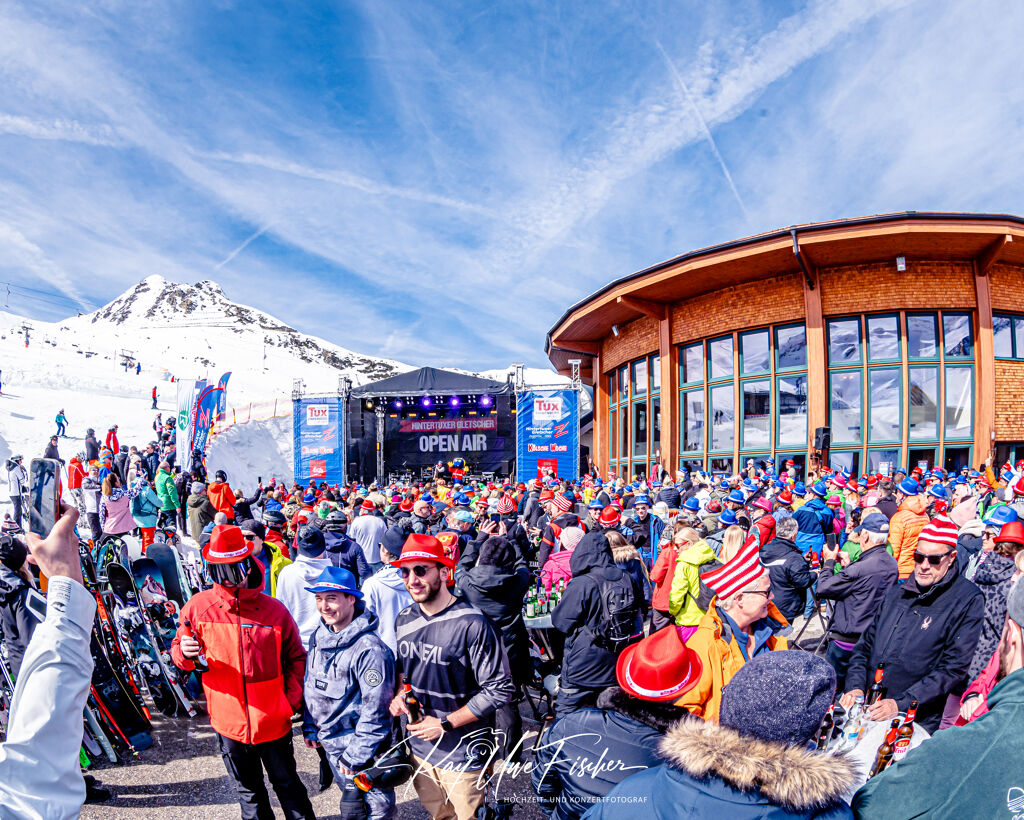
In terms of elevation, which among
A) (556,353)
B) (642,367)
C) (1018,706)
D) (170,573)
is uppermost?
(556,353)

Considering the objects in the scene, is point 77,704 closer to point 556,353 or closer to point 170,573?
point 170,573

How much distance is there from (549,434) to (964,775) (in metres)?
17.4

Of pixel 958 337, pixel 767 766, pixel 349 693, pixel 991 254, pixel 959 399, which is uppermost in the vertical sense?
pixel 991 254

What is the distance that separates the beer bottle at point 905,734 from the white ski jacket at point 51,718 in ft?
9.26

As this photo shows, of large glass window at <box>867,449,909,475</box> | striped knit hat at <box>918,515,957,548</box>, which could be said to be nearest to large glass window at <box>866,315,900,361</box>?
large glass window at <box>867,449,909,475</box>

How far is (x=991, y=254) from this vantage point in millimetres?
13266

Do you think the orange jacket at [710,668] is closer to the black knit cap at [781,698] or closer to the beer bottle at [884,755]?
the beer bottle at [884,755]

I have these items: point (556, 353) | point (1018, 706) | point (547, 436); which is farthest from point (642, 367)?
point (1018, 706)

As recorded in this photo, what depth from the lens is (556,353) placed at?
82.3 ft

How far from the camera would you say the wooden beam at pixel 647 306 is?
660 inches

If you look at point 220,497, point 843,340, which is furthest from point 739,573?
point 843,340

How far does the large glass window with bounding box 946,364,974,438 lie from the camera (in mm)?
13922

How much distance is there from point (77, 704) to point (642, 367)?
718 inches

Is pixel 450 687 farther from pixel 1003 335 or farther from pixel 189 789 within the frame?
pixel 1003 335
